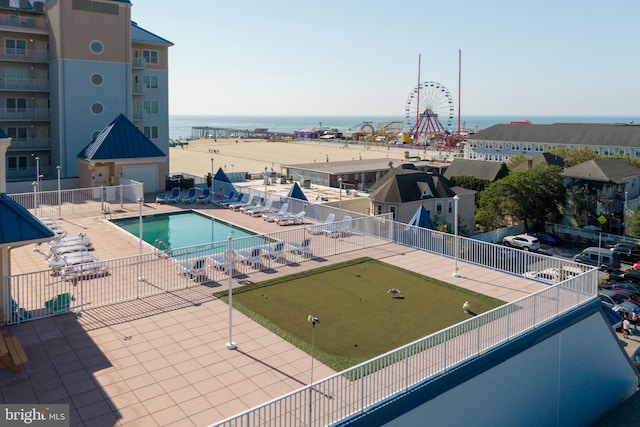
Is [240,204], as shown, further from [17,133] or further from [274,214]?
[17,133]

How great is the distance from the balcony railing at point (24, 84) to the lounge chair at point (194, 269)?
26800 millimetres

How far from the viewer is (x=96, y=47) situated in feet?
120

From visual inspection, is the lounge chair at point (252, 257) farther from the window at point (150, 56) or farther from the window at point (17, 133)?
the window at point (150, 56)

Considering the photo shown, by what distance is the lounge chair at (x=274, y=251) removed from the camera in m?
18.5

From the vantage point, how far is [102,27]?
36.5 metres

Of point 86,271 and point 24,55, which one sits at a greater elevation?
point 24,55

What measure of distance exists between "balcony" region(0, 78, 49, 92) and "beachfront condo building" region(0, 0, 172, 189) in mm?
57

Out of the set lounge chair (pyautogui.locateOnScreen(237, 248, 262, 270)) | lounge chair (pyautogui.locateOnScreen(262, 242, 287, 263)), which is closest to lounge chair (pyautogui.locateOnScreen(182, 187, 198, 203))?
lounge chair (pyautogui.locateOnScreen(262, 242, 287, 263))

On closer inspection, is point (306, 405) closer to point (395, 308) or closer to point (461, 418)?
point (461, 418)

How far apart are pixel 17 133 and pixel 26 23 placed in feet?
23.9

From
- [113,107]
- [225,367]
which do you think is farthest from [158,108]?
[225,367]

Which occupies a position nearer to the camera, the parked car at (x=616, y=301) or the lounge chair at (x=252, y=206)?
the parked car at (x=616, y=301)

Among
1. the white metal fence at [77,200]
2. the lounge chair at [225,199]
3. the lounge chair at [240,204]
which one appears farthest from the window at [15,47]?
the lounge chair at [240,204]

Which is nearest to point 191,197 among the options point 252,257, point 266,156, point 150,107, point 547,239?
point 252,257
